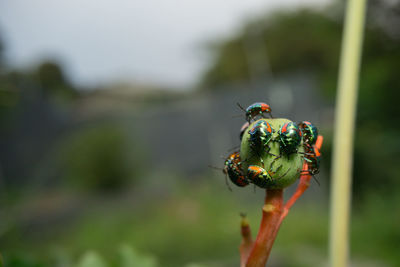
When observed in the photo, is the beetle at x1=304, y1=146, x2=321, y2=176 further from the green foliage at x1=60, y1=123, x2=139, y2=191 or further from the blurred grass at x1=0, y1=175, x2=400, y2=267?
the green foliage at x1=60, y1=123, x2=139, y2=191

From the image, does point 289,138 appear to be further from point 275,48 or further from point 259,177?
point 275,48

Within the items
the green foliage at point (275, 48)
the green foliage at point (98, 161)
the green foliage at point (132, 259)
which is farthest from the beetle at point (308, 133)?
the green foliage at point (275, 48)

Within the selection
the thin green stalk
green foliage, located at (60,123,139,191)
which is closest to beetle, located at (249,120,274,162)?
the thin green stalk

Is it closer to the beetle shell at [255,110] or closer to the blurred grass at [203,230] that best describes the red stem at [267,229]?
the beetle shell at [255,110]

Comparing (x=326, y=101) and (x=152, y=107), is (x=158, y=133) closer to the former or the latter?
(x=152, y=107)

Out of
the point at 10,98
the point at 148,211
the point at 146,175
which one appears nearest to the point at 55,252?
the point at 10,98
